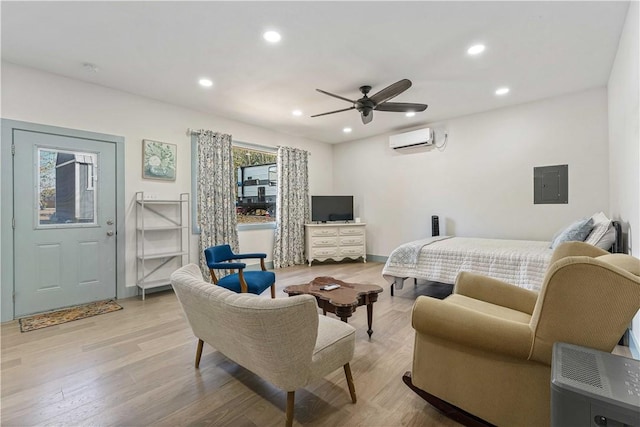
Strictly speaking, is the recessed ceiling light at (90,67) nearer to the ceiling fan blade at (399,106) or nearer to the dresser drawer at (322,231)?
the ceiling fan blade at (399,106)

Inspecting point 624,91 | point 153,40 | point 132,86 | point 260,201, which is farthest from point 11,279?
point 624,91

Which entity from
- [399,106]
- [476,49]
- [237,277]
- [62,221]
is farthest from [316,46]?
[62,221]

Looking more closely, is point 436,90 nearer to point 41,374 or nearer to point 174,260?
point 174,260

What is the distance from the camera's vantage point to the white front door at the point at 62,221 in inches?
125

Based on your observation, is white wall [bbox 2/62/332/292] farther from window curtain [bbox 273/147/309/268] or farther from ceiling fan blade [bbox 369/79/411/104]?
ceiling fan blade [bbox 369/79/411/104]

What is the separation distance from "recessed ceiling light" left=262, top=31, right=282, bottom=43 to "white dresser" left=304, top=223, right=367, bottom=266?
3.79 meters

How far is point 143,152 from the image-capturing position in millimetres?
4047

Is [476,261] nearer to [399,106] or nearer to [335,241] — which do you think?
[399,106]

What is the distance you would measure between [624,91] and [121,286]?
235 inches

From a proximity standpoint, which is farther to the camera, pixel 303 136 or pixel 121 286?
pixel 303 136

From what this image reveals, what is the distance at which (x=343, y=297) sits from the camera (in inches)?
100

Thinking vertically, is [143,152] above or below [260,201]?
above

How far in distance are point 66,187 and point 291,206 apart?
3.53 metres

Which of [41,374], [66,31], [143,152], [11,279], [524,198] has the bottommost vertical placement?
[41,374]
